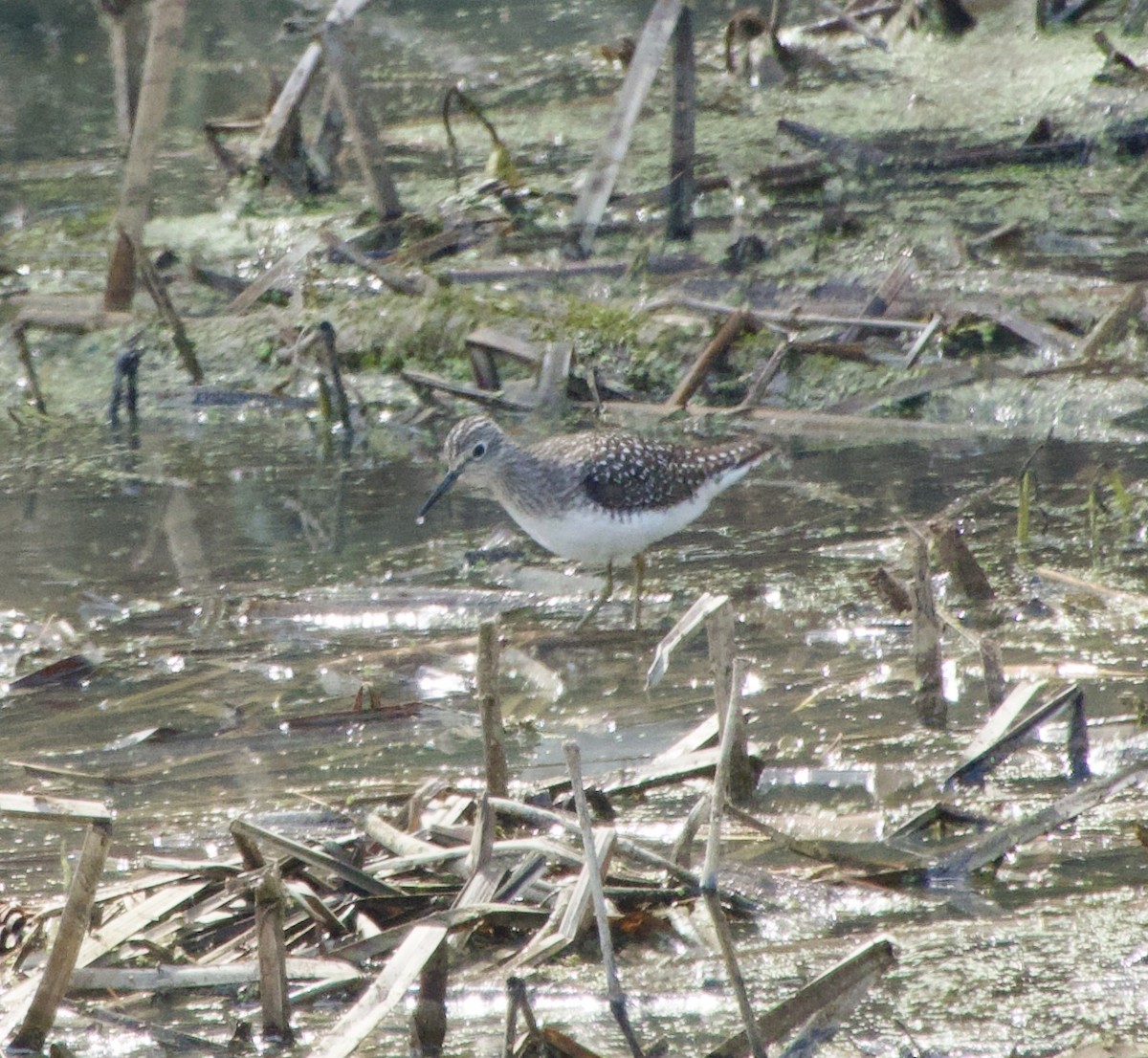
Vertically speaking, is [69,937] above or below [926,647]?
above

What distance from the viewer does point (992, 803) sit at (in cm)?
423

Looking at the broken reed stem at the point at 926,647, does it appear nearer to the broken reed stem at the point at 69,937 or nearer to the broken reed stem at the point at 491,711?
the broken reed stem at the point at 491,711

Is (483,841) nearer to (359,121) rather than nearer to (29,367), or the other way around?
(29,367)

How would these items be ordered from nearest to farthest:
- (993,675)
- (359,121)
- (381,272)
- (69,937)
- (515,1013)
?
(515,1013), (69,937), (993,675), (381,272), (359,121)

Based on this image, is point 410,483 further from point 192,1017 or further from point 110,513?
point 192,1017

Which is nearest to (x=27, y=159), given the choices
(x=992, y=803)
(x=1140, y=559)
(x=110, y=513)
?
(x=110, y=513)

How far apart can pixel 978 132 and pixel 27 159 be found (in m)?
6.74

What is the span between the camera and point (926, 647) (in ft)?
15.5

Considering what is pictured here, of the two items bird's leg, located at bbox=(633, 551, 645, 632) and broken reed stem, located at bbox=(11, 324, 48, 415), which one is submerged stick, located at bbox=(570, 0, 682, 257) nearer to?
broken reed stem, located at bbox=(11, 324, 48, 415)

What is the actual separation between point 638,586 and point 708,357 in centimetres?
207

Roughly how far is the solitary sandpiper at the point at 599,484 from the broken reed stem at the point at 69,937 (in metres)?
2.89

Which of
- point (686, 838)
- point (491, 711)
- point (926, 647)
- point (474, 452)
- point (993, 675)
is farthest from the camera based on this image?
point (474, 452)

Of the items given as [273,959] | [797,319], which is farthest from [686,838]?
[797,319]

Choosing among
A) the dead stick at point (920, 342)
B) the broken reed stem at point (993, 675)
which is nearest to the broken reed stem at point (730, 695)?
the broken reed stem at point (993, 675)
